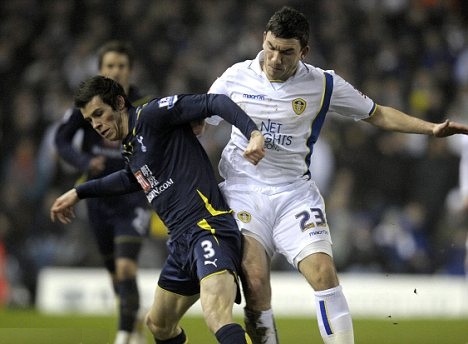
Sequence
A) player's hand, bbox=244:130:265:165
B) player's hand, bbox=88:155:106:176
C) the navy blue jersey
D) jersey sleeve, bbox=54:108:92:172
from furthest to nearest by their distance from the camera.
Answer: jersey sleeve, bbox=54:108:92:172, player's hand, bbox=88:155:106:176, the navy blue jersey, player's hand, bbox=244:130:265:165

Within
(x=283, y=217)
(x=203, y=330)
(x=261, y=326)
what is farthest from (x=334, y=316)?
(x=203, y=330)

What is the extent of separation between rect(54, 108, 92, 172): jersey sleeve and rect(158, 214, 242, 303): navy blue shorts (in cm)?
227

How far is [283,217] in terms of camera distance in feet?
21.7

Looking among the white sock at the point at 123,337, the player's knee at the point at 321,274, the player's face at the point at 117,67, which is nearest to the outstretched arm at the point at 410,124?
the player's knee at the point at 321,274

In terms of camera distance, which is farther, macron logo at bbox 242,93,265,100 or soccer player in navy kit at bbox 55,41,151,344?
soccer player in navy kit at bbox 55,41,151,344

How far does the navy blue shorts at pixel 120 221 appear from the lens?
8727 millimetres

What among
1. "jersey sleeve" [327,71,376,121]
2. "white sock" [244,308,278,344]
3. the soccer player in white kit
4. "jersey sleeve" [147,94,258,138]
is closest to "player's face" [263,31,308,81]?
the soccer player in white kit

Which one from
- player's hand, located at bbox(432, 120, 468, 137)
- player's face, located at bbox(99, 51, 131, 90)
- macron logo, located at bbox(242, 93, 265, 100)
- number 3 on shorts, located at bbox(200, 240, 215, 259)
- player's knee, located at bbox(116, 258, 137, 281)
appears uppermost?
player's face, located at bbox(99, 51, 131, 90)

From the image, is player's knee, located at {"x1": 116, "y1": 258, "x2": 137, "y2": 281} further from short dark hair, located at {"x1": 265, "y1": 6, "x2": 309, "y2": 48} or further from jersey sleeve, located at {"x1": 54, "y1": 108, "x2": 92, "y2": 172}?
short dark hair, located at {"x1": 265, "y1": 6, "x2": 309, "y2": 48}

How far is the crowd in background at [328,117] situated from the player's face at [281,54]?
7.00 metres

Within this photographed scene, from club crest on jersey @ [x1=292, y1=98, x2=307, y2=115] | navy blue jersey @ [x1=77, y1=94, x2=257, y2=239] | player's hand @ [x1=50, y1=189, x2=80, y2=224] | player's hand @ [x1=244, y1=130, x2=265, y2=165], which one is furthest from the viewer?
player's hand @ [x1=50, y1=189, x2=80, y2=224]

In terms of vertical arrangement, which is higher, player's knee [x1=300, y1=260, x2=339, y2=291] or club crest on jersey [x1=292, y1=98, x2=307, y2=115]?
club crest on jersey [x1=292, y1=98, x2=307, y2=115]

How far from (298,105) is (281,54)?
0.39 meters

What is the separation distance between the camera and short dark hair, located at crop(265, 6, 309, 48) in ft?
20.9
